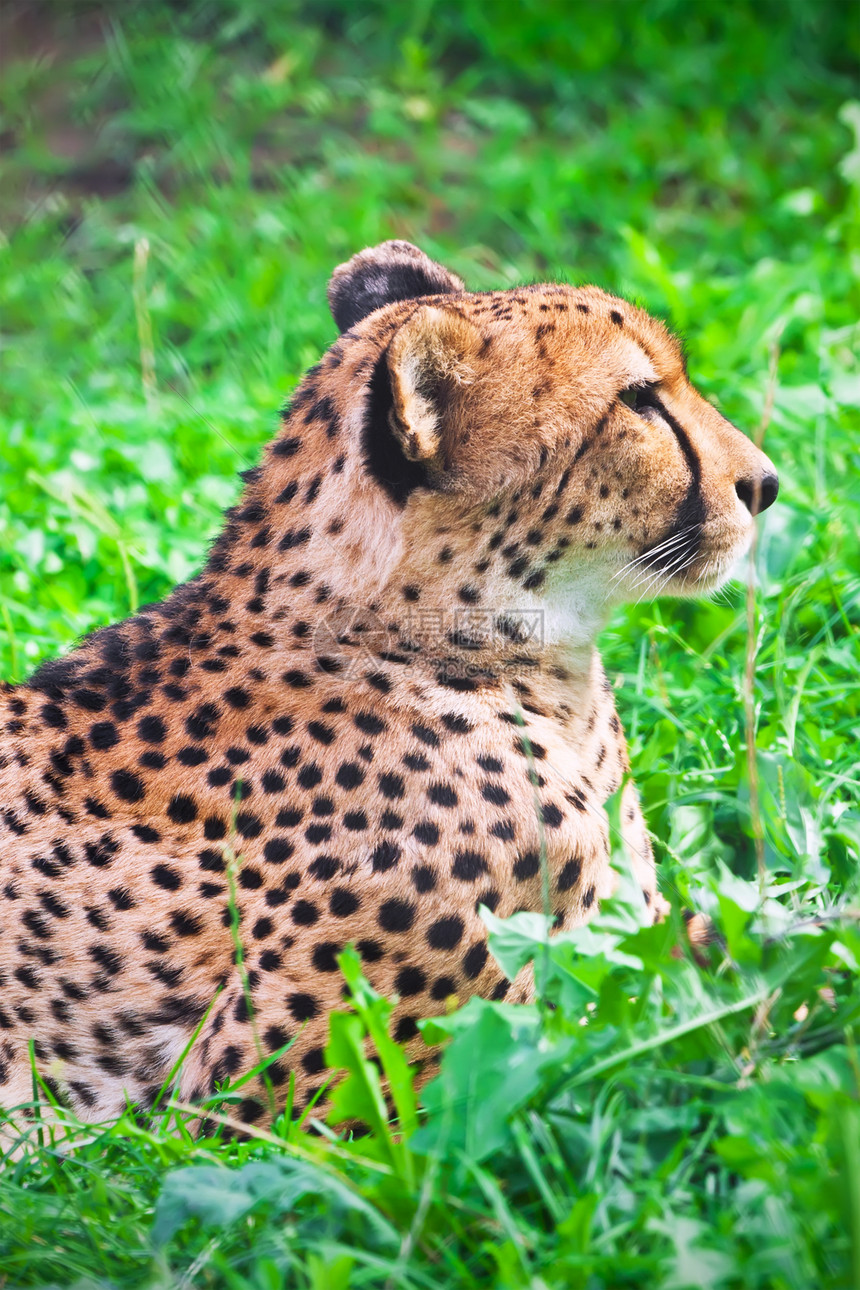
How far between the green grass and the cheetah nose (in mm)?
192

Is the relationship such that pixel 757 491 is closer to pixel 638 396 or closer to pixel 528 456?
pixel 638 396

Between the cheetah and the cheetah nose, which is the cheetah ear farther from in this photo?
the cheetah nose

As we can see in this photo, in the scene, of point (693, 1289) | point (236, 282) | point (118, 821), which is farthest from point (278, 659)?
point (236, 282)

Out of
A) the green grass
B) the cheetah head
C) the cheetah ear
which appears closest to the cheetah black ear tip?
the cheetah head

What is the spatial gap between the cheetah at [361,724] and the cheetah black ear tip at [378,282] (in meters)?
0.30

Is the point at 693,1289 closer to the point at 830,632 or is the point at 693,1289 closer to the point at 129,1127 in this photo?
the point at 129,1127

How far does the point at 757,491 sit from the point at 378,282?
912mm

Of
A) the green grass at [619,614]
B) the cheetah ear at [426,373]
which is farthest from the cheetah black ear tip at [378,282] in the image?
the green grass at [619,614]

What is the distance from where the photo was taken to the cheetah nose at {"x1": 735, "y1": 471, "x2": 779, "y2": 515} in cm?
247

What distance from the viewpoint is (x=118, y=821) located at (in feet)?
7.47

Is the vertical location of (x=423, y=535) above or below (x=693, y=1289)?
above

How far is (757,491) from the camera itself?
8.11 feet

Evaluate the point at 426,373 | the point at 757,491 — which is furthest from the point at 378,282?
the point at 757,491

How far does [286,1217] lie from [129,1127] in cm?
35
